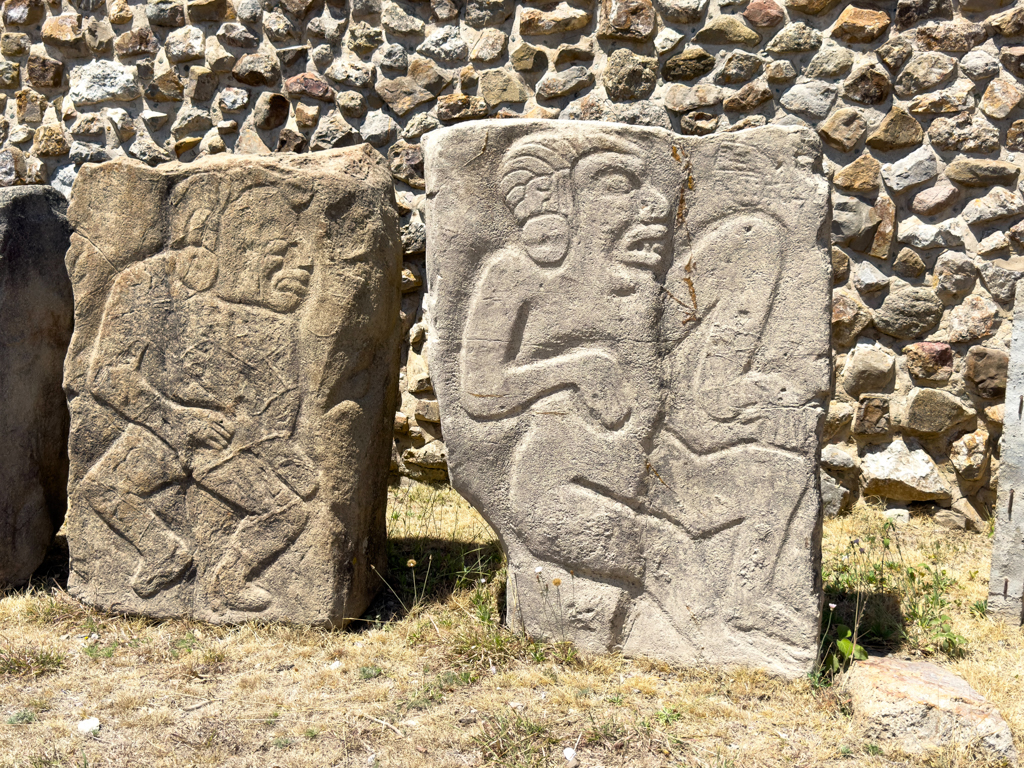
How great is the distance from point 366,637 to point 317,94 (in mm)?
3033

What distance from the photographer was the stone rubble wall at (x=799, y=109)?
4070 mm

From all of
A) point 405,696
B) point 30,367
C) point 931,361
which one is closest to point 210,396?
point 30,367

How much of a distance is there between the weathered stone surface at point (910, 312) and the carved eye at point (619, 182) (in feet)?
6.82

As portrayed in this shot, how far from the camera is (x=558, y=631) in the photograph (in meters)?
2.90

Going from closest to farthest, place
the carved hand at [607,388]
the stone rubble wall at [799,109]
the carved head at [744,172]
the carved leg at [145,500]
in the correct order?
1. the carved head at [744,172]
2. the carved hand at [607,388]
3. the carved leg at [145,500]
4. the stone rubble wall at [799,109]

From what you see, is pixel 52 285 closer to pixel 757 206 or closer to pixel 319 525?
pixel 319 525

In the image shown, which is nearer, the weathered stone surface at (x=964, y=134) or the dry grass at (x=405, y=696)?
the dry grass at (x=405, y=696)

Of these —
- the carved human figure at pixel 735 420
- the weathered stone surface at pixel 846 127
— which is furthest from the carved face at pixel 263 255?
the weathered stone surface at pixel 846 127

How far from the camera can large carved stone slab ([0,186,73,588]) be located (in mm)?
3342

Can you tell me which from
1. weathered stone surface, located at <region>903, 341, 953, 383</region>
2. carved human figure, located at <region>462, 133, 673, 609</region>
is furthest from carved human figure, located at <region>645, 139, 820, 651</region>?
weathered stone surface, located at <region>903, 341, 953, 383</region>

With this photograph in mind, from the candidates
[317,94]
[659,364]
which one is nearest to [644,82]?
[317,94]

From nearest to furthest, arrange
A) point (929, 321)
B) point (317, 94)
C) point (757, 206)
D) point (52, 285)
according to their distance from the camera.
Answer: point (757, 206), point (52, 285), point (929, 321), point (317, 94)

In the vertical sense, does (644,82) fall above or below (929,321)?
above

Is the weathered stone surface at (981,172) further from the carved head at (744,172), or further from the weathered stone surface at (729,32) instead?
the carved head at (744,172)
